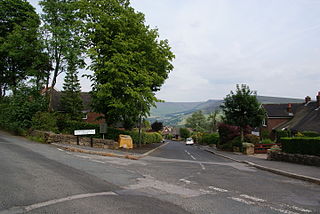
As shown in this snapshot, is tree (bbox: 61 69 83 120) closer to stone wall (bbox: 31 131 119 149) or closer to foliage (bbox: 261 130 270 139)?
stone wall (bbox: 31 131 119 149)

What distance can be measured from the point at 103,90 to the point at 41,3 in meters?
12.1

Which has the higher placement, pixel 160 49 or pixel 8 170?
pixel 160 49

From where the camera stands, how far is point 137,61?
Result: 23.3m

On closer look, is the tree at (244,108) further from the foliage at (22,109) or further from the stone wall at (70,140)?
the foliage at (22,109)

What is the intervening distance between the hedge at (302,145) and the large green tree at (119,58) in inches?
485

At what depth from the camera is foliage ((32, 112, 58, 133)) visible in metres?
22.8

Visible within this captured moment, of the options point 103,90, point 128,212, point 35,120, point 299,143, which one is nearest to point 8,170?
point 128,212

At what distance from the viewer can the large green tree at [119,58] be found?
21156 millimetres

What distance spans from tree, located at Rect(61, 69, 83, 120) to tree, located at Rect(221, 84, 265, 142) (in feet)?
77.3

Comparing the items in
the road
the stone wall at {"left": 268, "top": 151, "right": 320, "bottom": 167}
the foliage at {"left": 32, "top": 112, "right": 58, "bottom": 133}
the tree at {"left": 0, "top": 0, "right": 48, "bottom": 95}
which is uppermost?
the tree at {"left": 0, "top": 0, "right": 48, "bottom": 95}

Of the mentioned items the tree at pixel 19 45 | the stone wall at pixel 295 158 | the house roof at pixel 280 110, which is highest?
the tree at pixel 19 45

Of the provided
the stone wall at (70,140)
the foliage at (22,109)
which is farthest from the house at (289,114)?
the foliage at (22,109)

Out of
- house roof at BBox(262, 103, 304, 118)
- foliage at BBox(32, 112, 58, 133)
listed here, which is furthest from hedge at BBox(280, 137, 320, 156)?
house roof at BBox(262, 103, 304, 118)

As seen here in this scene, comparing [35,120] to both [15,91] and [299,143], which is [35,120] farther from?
[299,143]
